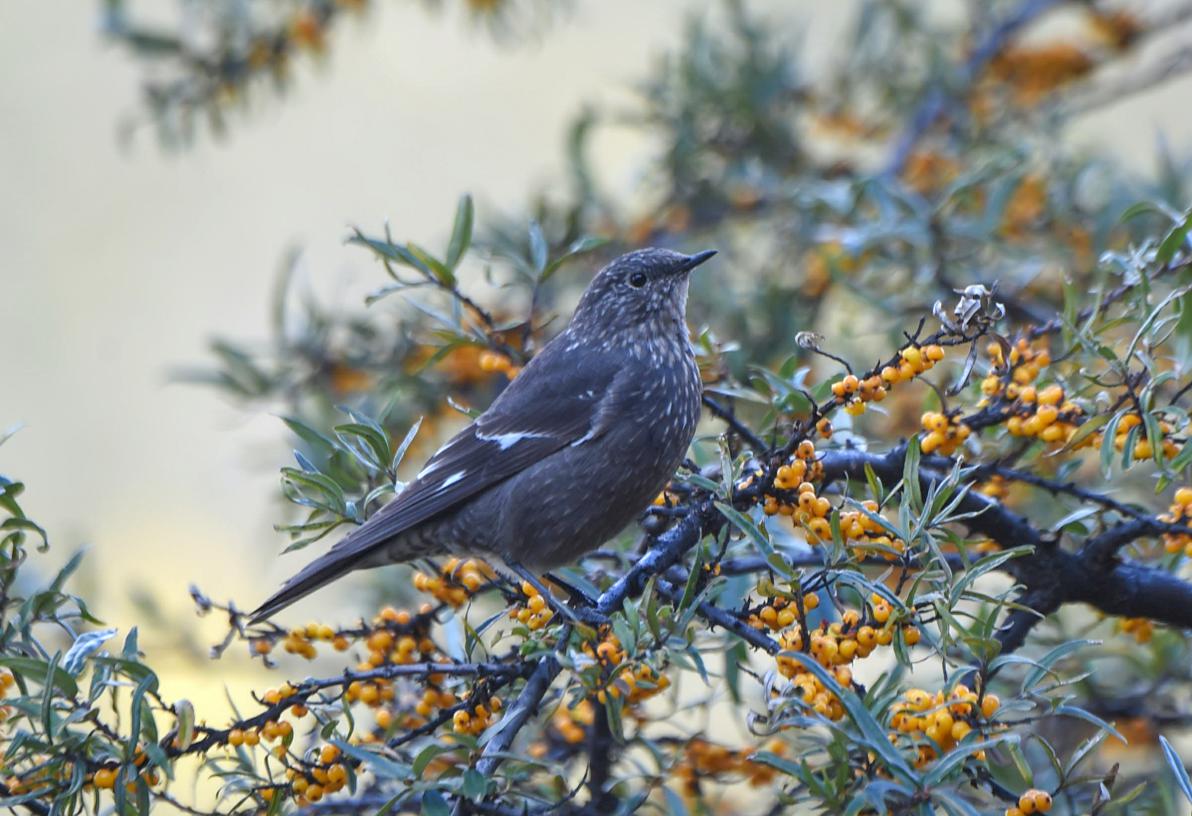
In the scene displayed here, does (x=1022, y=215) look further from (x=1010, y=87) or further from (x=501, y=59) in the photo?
(x=501, y=59)

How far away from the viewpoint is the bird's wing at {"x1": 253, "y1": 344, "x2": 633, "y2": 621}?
2.94 m

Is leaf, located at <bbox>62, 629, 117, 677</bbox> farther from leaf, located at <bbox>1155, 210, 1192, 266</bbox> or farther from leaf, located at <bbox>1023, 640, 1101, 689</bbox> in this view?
leaf, located at <bbox>1155, 210, 1192, 266</bbox>

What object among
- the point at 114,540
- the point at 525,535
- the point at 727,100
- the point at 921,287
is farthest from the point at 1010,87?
the point at 114,540

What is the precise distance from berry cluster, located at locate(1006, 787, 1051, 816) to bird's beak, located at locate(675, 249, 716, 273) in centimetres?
179

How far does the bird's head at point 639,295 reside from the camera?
3.37m

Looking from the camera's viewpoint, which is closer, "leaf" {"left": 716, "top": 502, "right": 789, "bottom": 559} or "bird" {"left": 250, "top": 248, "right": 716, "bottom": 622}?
"leaf" {"left": 716, "top": 502, "right": 789, "bottom": 559}

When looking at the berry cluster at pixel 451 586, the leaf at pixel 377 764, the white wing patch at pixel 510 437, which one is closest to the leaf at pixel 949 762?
the leaf at pixel 377 764

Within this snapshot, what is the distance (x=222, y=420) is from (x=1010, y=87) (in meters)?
2.81

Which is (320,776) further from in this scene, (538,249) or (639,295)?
(639,295)

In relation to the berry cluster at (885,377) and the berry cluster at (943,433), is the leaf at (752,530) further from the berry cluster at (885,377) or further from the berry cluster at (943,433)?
the berry cluster at (943,433)

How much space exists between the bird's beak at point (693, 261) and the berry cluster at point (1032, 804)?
70.6 inches

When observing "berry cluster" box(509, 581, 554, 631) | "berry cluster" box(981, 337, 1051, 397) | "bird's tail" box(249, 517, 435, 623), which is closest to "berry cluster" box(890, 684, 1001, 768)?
"berry cluster" box(981, 337, 1051, 397)

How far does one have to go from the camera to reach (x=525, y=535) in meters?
2.92

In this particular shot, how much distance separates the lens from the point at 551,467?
3018 millimetres
